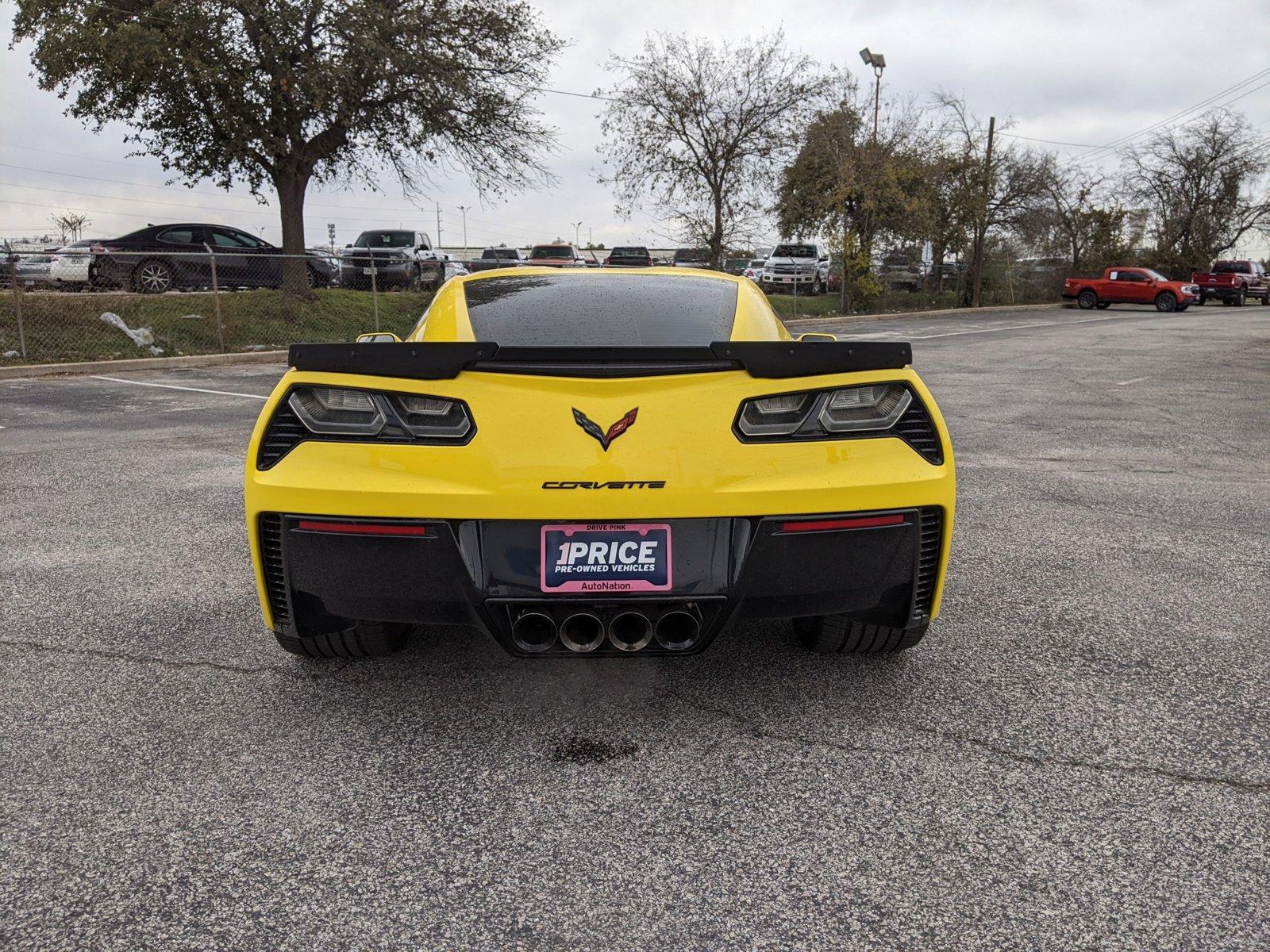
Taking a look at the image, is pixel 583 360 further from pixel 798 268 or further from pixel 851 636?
pixel 798 268

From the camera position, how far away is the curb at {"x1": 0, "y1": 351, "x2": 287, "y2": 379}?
14128 mm

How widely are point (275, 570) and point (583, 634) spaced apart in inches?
35.8

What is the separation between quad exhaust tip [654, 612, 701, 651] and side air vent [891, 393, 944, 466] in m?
0.78

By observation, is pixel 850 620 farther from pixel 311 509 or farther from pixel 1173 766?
pixel 311 509

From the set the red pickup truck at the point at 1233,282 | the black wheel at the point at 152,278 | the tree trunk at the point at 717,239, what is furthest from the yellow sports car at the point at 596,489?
the red pickup truck at the point at 1233,282

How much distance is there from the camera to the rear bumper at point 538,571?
2553mm

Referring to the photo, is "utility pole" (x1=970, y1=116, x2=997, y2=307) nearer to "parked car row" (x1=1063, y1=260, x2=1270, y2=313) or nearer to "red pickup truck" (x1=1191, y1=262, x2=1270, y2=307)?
"parked car row" (x1=1063, y1=260, x2=1270, y2=313)

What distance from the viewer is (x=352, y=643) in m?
3.12

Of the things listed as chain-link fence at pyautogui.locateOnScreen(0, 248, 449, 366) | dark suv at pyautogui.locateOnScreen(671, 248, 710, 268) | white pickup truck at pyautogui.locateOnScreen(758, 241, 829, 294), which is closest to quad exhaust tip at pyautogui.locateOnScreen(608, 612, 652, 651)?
chain-link fence at pyautogui.locateOnScreen(0, 248, 449, 366)

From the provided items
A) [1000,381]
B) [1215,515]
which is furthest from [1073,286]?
[1215,515]

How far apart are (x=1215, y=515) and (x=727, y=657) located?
3660 millimetres

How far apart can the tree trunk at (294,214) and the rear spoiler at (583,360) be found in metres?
18.3

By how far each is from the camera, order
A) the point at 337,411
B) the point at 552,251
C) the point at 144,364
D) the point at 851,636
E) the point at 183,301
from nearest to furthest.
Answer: the point at 337,411 < the point at 851,636 < the point at 144,364 < the point at 183,301 < the point at 552,251

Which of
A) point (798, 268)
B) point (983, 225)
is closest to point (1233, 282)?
point (983, 225)
